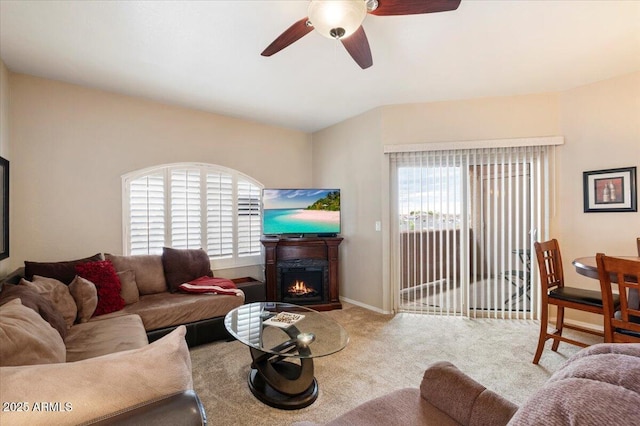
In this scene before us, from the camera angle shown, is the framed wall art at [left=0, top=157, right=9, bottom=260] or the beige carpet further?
the framed wall art at [left=0, top=157, right=9, bottom=260]

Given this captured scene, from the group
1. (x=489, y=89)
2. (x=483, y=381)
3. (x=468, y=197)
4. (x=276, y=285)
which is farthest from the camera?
(x=276, y=285)

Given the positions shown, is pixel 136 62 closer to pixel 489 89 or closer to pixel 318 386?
pixel 318 386

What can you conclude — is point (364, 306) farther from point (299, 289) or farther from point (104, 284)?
point (104, 284)

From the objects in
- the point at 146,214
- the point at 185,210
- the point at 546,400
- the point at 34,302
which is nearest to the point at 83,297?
the point at 34,302

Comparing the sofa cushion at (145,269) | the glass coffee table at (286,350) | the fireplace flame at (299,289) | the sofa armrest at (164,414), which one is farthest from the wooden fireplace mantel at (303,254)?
the sofa armrest at (164,414)

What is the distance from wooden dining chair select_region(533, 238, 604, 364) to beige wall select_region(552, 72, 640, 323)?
0.74 metres

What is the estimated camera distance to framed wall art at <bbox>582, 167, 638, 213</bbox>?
9.39 ft

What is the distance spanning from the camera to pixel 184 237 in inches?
144

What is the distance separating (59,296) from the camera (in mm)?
2188

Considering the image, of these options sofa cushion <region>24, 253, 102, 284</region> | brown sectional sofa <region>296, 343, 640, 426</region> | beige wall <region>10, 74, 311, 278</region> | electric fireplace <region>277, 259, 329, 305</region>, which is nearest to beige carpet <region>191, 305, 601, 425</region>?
electric fireplace <region>277, 259, 329, 305</region>

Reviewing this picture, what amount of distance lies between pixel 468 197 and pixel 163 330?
361 cm

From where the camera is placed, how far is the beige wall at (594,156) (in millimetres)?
2863

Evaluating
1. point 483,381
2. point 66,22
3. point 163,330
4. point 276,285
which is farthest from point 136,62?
point 483,381

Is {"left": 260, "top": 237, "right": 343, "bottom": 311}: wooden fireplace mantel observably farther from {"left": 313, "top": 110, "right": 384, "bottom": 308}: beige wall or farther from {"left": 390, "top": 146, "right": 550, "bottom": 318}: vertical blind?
{"left": 390, "top": 146, "right": 550, "bottom": 318}: vertical blind
